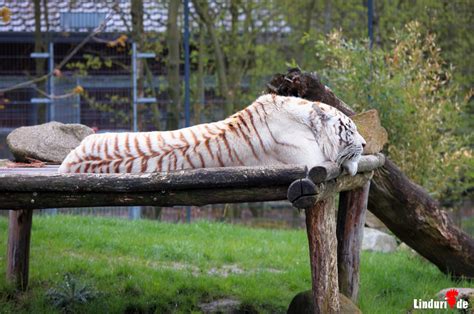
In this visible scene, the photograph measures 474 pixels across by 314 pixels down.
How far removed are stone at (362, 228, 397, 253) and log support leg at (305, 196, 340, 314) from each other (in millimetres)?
4061

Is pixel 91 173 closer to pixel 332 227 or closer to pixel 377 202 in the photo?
pixel 332 227

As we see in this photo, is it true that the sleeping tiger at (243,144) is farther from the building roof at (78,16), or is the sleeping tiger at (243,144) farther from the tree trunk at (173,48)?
the building roof at (78,16)

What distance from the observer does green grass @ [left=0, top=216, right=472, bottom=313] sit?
588cm

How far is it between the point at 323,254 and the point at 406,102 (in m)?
4.89

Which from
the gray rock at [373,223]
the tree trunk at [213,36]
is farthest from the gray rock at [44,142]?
the tree trunk at [213,36]

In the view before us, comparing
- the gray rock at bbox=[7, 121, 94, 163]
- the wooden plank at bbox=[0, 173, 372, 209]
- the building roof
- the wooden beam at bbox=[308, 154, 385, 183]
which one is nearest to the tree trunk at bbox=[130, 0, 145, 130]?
the building roof

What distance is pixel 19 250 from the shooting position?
6.07 m

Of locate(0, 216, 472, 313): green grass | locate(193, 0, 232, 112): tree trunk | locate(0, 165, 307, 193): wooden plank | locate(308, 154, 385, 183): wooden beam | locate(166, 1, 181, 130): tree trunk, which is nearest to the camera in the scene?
locate(308, 154, 385, 183): wooden beam

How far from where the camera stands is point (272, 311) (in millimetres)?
5793

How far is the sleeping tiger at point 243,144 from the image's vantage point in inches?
176

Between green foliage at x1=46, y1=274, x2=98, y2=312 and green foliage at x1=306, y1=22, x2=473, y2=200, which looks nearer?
green foliage at x1=46, y1=274, x2=98, y2=312

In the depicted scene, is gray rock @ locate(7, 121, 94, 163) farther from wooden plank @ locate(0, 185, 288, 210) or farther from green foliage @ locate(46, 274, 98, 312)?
wooden plank @ locate(0, 185, 288, 210)

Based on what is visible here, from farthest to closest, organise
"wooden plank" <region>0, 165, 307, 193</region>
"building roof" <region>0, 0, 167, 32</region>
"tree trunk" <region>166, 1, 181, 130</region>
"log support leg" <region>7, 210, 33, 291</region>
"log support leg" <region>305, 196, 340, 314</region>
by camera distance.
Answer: "building roof" <region>0, 0, 167, 32</region> < "tree trunk" <region>166, 1, 181, 130</region> < "log support leg" <region>7, 210, 33, 291</region> < "log support leg" <region>305, 196, 340, 314</region> < "wooden plank" <region>0, 165, 307, 193</region>

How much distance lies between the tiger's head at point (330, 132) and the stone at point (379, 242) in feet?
12.9
